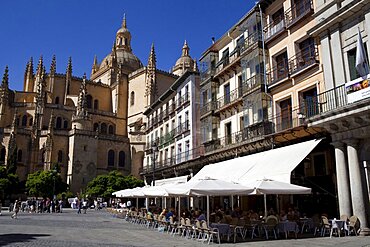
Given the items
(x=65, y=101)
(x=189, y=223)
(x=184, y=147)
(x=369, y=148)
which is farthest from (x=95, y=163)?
(x=369, y=148)

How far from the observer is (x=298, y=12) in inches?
666

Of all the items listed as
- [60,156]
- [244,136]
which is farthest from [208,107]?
[60,156]

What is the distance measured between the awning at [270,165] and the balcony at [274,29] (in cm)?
598

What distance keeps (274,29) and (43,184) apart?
115 feet

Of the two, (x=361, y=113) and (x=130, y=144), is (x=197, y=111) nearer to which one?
(x=361, y=113)

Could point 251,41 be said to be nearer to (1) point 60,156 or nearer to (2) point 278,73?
(2) point 278,73

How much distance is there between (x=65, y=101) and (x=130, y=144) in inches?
579

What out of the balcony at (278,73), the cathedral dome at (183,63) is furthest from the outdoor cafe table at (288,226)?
the cathedral dome at (183,63)

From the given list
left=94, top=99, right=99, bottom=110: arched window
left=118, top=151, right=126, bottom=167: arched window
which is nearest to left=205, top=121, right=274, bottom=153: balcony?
left=118, top=151, right=126, bottom=167: arched window

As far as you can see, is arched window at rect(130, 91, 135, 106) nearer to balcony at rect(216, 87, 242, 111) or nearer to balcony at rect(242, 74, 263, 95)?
balcony at rect(216, 87, 242, 111)

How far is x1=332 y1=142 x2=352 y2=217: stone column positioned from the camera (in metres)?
12.7

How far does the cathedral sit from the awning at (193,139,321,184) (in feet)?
125

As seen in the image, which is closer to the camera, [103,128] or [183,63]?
[103,128]

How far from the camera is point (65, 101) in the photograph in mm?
61844
